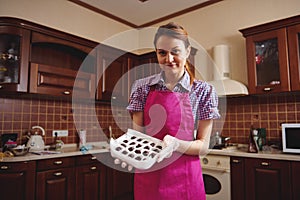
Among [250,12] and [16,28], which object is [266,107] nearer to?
[250,12]

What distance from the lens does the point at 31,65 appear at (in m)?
2.31

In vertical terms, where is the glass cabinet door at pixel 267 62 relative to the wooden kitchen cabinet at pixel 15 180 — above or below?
above

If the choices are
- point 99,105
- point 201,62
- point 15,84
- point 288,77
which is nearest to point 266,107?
point 288,77

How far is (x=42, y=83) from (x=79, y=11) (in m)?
1.27

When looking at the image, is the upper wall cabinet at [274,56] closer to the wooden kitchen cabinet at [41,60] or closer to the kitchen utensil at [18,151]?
the wooden kitchen cabinet at [41,60]

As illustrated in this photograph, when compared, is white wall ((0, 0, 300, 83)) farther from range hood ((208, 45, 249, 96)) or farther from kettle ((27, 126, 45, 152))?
kettle ((27, 126, 45, 152))

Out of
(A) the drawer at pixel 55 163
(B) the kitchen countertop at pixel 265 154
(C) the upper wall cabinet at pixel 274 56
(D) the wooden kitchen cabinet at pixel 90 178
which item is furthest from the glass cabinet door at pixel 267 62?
(A) the drawer at pixel 55 163

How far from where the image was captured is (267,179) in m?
2.07

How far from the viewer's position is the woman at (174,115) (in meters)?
0.82

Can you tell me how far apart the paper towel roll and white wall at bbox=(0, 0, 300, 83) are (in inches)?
6.5

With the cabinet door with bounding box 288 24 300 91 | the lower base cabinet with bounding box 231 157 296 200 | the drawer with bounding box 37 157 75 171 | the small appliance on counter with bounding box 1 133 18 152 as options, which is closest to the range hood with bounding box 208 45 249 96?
the cabinet door with bounding box 288 24 300 91

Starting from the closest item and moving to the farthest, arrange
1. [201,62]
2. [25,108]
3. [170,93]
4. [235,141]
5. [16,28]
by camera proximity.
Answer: [170,93], [16,28], [25,108], [235,141], [201,62]

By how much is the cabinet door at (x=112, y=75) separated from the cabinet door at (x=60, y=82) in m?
0.15

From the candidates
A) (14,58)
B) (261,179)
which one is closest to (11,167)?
(14,58)
